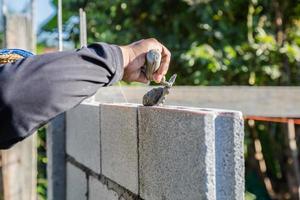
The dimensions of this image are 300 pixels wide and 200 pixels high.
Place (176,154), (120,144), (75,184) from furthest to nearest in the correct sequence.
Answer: (75,184)
(120,144)
(176,154)

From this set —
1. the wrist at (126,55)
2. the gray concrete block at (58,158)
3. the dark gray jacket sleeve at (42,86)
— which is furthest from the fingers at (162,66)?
the gray concrete block at (58,158)

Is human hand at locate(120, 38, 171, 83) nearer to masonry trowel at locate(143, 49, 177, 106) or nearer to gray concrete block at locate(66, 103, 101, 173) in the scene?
masonry trowel at locate(143, 49, 177, 106)

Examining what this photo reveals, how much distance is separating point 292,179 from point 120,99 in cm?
334

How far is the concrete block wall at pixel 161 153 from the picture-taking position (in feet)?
4.76

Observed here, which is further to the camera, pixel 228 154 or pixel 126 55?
pixel 126 55

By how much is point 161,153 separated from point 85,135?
3.49ft

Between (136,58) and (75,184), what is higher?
(136,58)

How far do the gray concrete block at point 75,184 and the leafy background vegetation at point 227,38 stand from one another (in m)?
2.34

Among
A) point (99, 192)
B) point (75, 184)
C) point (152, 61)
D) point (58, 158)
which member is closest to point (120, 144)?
point (99, 192)

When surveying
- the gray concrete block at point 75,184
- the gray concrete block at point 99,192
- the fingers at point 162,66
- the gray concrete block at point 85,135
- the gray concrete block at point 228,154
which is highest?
the fingers at point 162,66

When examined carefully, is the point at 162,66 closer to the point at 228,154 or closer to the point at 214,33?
the point at 228,154

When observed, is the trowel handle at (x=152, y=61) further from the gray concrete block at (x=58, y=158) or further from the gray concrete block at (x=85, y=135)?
the gray concrete block at (x=58, y=158)

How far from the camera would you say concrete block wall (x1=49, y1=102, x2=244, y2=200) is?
4.76ft

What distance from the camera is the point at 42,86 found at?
138cm
